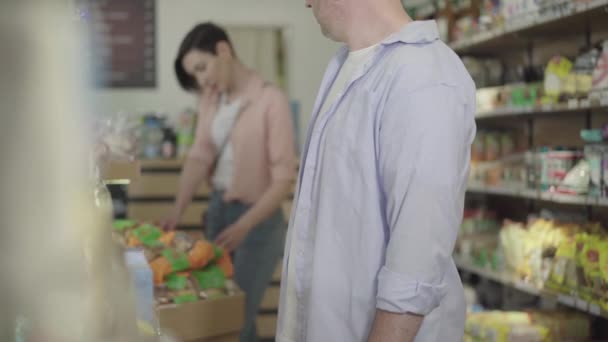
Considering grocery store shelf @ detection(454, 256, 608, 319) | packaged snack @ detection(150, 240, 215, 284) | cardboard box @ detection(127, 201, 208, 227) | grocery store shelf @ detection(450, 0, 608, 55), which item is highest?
grocery store shelf @ detection(450, 0, 608, 55)

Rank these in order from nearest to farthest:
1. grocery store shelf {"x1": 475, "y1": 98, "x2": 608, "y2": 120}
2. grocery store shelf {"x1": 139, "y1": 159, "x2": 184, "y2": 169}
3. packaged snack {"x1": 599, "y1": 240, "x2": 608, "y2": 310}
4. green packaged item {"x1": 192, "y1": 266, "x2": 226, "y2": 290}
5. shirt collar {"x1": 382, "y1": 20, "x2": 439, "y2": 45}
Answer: shirt collar {"x1": 382, "y1": 20, "x2": 439, "y2": 45} < green packaged item {"x1": 192, "y1": 266, "x2": 226, "y2": 290} < packaged snack {"x1": 599, "y1": 240, "x2": 608, "y2": 310} < grocery store shelf {"x1": 475, "y1": 98, "x2": 608, "y2": 120} < grocery store shelf {"x1": 139, "y1": 159, "x2": 184, "y2": 169}

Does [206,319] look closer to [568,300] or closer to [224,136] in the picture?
[224,136]

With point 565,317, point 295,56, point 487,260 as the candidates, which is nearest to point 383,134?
point 565,317

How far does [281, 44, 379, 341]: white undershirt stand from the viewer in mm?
1646

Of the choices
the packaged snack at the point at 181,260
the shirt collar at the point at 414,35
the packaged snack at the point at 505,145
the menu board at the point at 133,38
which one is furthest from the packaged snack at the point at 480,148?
the menu board at the point at 133,38

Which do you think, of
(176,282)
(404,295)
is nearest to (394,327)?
(404,295)

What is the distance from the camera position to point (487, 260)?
3.91 meters

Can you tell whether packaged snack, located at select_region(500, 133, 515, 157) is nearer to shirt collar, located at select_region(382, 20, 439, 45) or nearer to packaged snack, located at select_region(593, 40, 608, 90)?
packaged snack, located at select_region(593, 40, 608, 90)

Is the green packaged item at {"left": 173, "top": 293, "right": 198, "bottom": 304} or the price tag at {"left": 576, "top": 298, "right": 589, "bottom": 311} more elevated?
the green packaged item at {"left": 173, "top": 293, "right": 198, "bottom": 304}

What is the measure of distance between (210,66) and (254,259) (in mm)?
869

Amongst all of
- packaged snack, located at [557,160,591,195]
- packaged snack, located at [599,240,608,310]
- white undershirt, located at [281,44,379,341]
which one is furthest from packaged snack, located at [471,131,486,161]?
white undershirt, located at [281,44,379,341]

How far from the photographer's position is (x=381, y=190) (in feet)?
5.06

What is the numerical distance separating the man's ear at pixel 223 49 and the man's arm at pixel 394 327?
218 centimetres

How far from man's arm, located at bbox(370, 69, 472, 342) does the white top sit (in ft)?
6.73
